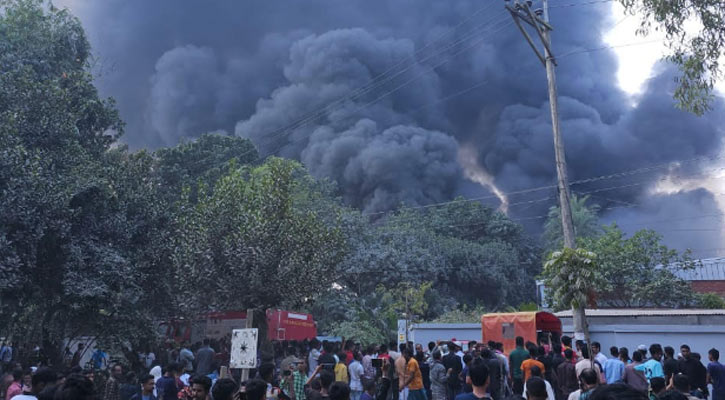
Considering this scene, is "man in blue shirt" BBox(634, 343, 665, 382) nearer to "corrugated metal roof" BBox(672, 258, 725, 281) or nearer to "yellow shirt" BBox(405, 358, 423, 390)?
"yellow shirt" BBox(405, 358, 423, 390)

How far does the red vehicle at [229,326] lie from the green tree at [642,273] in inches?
611

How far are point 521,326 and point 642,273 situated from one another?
1581 cm

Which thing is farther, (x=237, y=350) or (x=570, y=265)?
(x=570, y=265)

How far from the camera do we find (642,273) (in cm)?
3034

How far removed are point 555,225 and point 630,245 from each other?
26871 mm

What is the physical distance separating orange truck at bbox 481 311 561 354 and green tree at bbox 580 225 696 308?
12405mm

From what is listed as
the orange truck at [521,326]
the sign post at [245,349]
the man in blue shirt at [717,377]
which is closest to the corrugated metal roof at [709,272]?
the orange truck at [521,326]

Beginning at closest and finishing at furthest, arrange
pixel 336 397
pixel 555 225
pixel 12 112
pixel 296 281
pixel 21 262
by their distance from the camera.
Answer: pixel 336 397, pixel 21 262, pixel 12 112, pixel 296 281, pixel 555 225

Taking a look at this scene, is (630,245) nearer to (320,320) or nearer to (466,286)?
(320,320)

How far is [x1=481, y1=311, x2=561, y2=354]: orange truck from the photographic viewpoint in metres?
17.7

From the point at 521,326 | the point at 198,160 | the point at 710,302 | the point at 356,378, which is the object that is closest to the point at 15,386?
the point at 356,378

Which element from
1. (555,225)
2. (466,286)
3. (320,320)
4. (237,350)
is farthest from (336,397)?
(555,225)

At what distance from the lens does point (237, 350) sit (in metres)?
8.57

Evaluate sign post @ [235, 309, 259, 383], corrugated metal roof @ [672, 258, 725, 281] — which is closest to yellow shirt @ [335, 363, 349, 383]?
sign post @ [235, 309, 259, 383]
